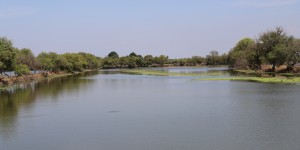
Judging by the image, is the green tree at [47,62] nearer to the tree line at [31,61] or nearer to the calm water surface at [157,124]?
the tree line at [31,61]

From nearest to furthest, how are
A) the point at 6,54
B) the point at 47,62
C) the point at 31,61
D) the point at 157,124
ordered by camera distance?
the point at 157,124
the point at 6,54
the point at 31,61
the point at 47,62

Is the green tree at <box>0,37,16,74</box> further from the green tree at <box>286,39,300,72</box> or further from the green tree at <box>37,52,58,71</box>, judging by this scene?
the green tree at <box>286,39,300,72</box>

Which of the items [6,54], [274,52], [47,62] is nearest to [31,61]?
[47,62]

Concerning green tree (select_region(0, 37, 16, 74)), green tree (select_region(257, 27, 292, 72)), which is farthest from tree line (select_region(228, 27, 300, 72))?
green tree (select_region(0, 37, 16, 74))

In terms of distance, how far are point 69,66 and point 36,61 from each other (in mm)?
26064

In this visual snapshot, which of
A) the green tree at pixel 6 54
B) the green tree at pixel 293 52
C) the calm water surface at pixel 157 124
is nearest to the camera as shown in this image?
the calm water surface at pixel 157 124

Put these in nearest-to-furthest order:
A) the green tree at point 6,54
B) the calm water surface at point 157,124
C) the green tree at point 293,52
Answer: the calm water surface at point 157,124 → the green tree at point 6,54 → the green tree at point 293,52

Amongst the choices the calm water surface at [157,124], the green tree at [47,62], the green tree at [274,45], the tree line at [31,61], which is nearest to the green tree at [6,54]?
the tree line at [31,61]

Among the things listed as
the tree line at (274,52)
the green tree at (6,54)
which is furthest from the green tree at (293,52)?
the green tree at (6,54)

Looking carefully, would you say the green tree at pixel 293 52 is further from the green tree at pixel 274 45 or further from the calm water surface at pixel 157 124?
the calm water surface at pixel 157 124

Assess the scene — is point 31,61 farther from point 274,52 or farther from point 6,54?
point 274,52

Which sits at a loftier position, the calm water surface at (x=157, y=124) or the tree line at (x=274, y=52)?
the tree line at (x=274, y=52)

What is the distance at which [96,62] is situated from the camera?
174m

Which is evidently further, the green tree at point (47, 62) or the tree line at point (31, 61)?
the green tree at point (47, 62)
